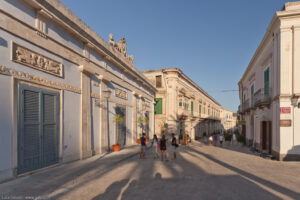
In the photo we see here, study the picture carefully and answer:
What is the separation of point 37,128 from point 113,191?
3755mm

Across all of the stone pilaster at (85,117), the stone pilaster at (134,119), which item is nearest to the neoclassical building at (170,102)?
the stone pilaster at (134,119)

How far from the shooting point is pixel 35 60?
20.9ft

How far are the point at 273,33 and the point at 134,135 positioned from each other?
508 inches

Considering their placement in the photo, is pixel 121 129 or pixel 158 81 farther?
pixel 158 81

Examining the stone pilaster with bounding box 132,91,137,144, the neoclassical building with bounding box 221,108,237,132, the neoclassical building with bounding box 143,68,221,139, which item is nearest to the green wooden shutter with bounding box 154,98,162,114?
the neoclassical building with bounding box 143,68,221,139

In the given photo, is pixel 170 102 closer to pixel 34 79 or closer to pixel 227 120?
pixel 34 79

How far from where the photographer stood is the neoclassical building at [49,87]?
542 centimetres

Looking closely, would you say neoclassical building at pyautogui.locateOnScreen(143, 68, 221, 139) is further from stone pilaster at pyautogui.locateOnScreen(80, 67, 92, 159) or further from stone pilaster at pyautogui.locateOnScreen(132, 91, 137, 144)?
Answer: stone pilaster at pyautogui.locateOnScreen(80, 67, 92, 159)

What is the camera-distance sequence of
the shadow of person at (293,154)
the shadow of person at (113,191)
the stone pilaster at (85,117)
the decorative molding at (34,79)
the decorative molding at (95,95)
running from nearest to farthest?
1. the shadow of person at (113,191)
2. the decorative molding at (34,79)
3. the stone pilaster at (85,117)
4. the shadow of person at (293,154)
5. the decorative molding at (95,95)

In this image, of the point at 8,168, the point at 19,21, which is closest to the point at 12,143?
the point at 8,168

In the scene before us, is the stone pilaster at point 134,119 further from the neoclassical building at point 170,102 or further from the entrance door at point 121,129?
the neoclassical building at point 170,102

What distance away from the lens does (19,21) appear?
226 inches

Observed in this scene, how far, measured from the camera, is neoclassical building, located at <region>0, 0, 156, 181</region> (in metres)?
5.42

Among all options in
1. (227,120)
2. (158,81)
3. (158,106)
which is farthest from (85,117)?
(227,120)
